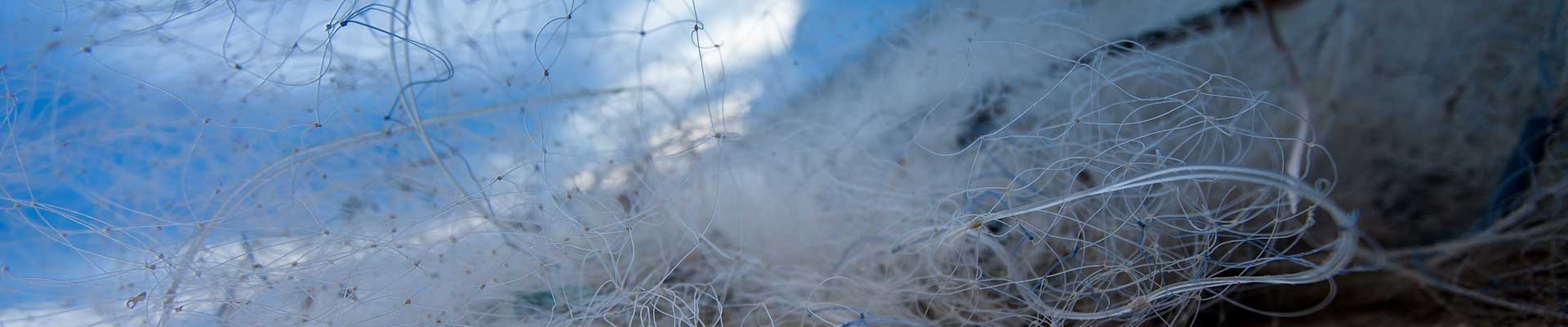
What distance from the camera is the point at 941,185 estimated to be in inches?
54.2

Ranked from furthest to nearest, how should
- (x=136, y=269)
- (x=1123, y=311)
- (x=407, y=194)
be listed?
(x=407, y=194), (x=136, y=269), (x=1123, y=311)

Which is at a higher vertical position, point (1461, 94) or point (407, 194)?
point (407, 194)

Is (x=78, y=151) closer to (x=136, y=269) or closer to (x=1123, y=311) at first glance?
(x=136, y=269)

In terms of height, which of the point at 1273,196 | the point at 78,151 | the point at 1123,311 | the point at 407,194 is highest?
the point at 78,151

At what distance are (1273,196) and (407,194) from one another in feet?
5.45

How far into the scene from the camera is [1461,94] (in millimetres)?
1352

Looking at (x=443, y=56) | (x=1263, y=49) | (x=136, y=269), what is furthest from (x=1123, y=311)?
(x=136, y=269)

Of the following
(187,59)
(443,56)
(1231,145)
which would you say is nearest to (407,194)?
(443,56)

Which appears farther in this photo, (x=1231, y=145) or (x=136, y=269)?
(x=1231, y=145)

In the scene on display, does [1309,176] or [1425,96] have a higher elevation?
[1425,96]

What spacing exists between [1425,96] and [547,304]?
5.99ft

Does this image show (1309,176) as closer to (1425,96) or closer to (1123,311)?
(1425,96)

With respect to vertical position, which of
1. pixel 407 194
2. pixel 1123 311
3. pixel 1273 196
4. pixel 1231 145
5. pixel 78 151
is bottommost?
pixel 1123 311

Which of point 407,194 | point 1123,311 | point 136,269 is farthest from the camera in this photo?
point 407,194
